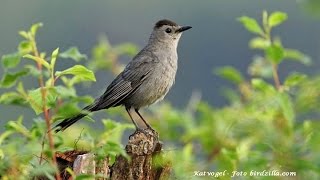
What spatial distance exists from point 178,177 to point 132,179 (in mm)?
520

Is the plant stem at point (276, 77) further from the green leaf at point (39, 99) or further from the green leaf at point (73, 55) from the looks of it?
the green leaf at point (39, 99)

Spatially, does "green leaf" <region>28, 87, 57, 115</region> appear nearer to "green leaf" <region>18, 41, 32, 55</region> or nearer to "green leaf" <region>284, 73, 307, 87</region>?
"green leaf" <region>18, 41, 32, 55</region>

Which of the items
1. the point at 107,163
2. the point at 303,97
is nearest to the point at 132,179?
the point at 107,163

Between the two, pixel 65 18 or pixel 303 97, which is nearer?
pixel 303 97

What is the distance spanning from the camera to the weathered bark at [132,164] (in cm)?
450

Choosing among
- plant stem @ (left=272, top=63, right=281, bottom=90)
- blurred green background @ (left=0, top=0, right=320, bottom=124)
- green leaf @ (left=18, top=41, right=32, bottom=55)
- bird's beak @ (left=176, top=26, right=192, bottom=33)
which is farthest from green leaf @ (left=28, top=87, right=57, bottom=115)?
blurred green background @ (left=0, top=0, right=320, bottom=124)

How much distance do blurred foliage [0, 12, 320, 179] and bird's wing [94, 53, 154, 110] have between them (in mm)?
734

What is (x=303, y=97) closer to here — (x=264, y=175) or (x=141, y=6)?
(x=264, y=175)

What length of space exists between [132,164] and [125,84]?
9.42 ft

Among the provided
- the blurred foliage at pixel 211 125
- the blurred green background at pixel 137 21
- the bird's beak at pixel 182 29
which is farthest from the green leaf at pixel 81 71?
the blurred green background at pixel 137 21

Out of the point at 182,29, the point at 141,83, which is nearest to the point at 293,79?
the point at 141,83

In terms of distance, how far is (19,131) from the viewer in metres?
4.20

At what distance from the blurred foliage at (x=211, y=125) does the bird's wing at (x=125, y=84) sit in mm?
734

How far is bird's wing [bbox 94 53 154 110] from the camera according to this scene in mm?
7633
